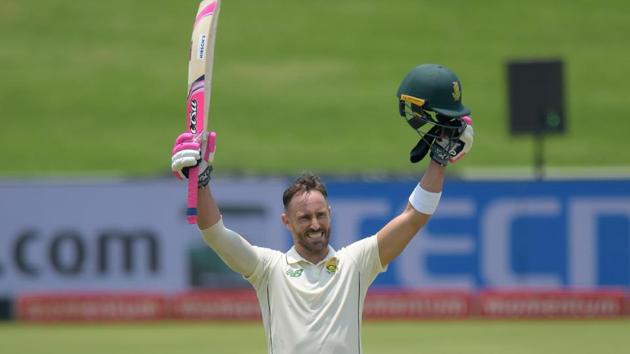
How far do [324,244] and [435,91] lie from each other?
2.67ft

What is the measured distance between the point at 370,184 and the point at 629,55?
13.9 m

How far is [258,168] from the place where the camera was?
23406mm

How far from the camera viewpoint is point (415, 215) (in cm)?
556

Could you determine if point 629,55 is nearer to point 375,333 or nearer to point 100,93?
point 100,93

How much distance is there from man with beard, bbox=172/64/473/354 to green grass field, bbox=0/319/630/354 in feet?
21.8

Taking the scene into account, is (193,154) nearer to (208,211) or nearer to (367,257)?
(208,211)

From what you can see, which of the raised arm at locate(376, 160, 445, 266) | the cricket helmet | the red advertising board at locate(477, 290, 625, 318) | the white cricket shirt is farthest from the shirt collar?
the red advertising board at locate(477, 290, 625, 318)

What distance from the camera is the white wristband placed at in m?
5.54

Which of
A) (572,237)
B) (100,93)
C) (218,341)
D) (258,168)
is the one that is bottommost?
(218,341)

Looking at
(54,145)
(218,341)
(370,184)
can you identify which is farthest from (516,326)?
(54,145)

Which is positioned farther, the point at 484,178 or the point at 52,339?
A: the point at 484,178

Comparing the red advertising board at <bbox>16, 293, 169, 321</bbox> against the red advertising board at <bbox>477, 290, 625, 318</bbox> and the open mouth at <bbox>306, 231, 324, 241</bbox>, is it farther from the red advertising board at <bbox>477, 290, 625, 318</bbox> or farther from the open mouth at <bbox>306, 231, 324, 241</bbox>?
the open mouth at <bbox>306, 231, 324, 241</bbox>

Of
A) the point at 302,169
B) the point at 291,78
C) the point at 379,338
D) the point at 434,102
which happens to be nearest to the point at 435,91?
the point at 434,102

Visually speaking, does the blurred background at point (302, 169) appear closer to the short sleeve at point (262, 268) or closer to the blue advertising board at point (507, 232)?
the blue advertising board at point (507, 232)
